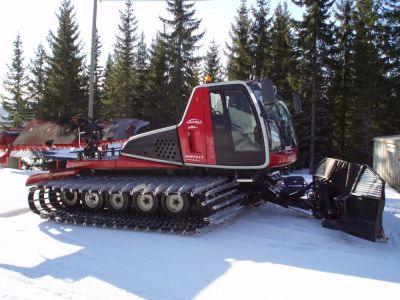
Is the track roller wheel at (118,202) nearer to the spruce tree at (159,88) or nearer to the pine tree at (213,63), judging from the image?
the spruce tree at (159,88)

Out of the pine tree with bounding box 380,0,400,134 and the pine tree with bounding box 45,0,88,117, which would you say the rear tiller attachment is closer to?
the pine tree with bounding box 380,0,400,134

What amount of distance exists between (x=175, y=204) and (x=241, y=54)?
2392cm

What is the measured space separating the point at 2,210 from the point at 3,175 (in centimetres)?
482

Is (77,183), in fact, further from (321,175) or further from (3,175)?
(3,175)

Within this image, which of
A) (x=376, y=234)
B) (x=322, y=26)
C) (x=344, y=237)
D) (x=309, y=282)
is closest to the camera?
(x=309, y=282)

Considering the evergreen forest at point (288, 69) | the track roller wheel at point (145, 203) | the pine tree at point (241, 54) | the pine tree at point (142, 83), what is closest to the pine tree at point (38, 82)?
the evergreen forest at point (288, 69)

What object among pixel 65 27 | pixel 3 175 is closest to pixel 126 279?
pixel 3 175

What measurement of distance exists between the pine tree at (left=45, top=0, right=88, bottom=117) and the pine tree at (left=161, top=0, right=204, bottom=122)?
748cm

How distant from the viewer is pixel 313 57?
84.5 feet

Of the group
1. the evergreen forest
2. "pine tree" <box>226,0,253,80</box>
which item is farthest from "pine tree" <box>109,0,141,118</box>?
"pine tree" <box>226,0,253,80</box>

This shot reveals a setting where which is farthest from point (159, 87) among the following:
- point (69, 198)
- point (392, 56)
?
point (69, 198)

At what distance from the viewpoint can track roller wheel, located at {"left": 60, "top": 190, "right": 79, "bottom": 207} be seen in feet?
25.3

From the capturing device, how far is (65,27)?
33188 mm

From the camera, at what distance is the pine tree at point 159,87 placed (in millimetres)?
30172
